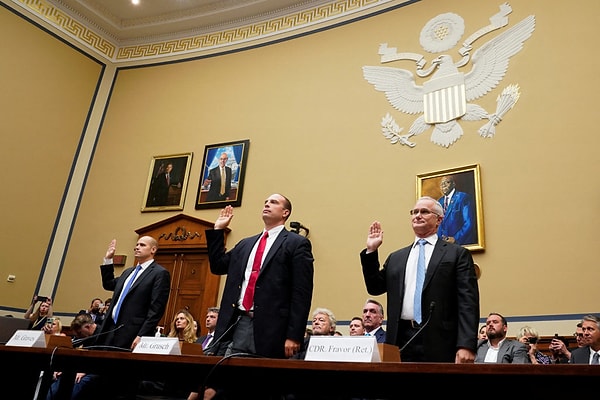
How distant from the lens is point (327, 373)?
5.65ft

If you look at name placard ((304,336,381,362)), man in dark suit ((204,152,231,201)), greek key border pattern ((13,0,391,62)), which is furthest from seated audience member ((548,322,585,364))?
greek key border pattern ((13,0,391,62))

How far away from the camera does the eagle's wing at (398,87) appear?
701 cm

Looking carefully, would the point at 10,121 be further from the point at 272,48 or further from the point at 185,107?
the point at 272,48

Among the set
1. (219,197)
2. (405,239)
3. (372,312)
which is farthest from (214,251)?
(219,197)

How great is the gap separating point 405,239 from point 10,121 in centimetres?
667

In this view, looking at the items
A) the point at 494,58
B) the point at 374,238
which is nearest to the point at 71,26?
the point at 494,58

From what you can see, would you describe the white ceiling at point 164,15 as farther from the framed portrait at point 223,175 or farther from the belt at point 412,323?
the belt at point 412,323

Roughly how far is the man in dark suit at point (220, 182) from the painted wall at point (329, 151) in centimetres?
29

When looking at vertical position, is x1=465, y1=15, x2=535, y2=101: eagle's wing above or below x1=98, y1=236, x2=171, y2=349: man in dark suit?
above

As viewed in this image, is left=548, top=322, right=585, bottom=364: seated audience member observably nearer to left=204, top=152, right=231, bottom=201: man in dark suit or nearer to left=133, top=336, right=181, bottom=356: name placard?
left=133, top=336, right=181, bottom=356: name placard

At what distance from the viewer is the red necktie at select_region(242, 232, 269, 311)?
9.07 feet

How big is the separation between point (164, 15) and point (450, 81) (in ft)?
19.6

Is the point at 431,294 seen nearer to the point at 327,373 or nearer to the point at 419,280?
the point at 419,280

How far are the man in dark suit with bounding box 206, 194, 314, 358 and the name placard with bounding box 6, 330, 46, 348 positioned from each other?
0.94 m
